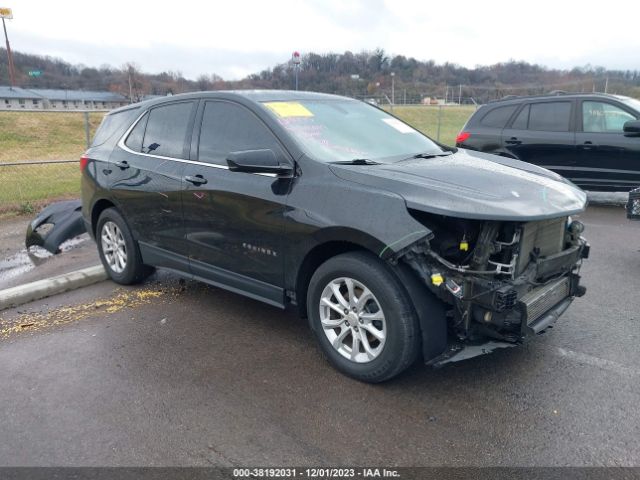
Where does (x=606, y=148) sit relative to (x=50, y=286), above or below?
above

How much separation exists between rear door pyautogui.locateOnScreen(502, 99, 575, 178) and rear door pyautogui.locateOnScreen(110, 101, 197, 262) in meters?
5.95

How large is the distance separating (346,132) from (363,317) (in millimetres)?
1544

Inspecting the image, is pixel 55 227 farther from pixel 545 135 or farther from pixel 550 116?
pixel 550 116

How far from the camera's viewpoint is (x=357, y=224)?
316 centimetres

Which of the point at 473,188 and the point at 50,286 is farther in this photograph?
the point at 50,286

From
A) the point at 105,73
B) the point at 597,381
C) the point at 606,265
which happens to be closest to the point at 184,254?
the point at 597,381

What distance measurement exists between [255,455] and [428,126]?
95.3ft

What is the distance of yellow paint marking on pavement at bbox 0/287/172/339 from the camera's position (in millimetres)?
4438

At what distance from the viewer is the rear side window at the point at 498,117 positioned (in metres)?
8.84

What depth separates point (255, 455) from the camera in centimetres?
271

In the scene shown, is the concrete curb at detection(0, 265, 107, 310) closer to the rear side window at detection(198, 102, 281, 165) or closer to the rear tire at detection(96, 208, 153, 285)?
the rear tire at detection(96, 208, 153, 285)

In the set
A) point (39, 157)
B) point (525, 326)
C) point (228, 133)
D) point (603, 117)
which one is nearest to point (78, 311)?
point (228, 133)

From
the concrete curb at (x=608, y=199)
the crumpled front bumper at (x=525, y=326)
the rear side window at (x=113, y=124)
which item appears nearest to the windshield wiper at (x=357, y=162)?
the crumpled front bumper at (x=525, y=326)

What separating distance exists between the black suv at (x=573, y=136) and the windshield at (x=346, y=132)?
4.60 meters
